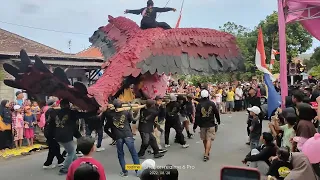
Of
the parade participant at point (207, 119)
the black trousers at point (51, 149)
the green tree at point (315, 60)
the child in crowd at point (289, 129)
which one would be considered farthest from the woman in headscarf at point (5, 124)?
the green tree at point (315, 60)

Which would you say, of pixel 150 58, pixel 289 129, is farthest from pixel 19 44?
pixel 289 129

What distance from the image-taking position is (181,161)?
7.48 meters

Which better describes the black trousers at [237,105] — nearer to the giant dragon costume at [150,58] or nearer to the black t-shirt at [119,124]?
the giant dragon costume at [150,58]

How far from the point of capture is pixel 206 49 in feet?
28.8

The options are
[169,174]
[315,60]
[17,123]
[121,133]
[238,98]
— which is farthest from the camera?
[315,60]

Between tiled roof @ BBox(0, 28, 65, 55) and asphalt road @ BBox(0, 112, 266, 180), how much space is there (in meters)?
8.91

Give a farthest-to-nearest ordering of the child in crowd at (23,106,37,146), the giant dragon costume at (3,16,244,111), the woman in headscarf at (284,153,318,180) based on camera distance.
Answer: the child in crowd at (23,106,37,146) < the giant dragon costume at (3,16,244,111) < the woman in headscarf at (284,153,318,180)

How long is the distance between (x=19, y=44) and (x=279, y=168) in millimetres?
15953

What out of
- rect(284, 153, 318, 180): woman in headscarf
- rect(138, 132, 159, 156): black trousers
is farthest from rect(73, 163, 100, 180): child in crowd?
rect(138, 132, 159, 156): black trousers

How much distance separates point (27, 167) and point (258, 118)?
485 centimetres

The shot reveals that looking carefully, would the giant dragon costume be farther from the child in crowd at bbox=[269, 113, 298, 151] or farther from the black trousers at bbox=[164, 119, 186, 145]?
the child in crowd at bbox=[269, 113, 298, 151]

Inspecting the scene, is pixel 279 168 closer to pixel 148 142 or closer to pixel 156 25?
pixel 148 142

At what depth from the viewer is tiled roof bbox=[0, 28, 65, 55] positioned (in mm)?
16406

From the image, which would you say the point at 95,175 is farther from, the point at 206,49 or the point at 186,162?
the point at 206,49
